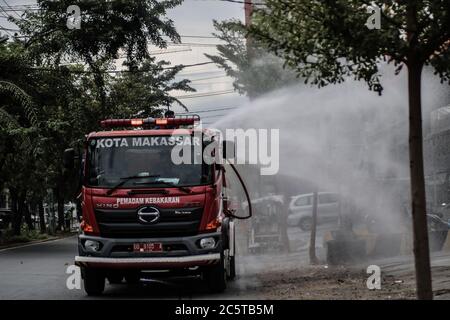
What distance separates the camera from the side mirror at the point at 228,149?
10555 millimetres

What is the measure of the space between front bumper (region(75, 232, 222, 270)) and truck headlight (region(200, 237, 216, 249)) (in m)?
0.05

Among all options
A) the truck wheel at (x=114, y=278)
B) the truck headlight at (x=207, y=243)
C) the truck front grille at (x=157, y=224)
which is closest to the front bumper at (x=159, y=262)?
the truck headlight at (x=207, y=243)

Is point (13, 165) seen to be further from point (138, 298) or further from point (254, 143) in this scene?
point (138, 298)

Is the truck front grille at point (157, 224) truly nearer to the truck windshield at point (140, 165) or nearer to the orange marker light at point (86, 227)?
the orange marker light at point (86, 227)

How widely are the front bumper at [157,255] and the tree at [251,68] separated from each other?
4.85m

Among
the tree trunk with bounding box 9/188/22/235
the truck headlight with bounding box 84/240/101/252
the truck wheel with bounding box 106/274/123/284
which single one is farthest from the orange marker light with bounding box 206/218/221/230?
the tree trunk with bounding box 9/188/22/235

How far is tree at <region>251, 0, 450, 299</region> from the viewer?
629 cm

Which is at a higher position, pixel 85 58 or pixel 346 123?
pixel 85 58

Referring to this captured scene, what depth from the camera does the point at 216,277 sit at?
33.5ft

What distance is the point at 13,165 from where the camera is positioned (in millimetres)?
25953

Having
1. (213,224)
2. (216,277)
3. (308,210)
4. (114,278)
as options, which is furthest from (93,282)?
(308,210)

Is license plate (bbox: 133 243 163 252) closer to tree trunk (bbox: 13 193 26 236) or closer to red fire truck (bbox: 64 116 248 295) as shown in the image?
red fire truck (bbox: 64 116 248 295)
